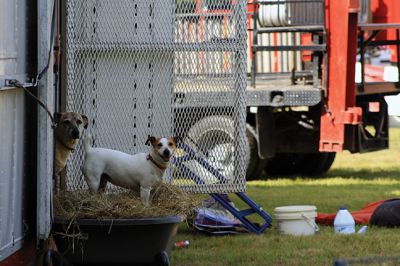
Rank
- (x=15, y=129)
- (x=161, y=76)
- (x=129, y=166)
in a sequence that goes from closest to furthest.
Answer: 1. (x=15, y=129)
2. (x=129, y=166)
3. (x=161, y=76)

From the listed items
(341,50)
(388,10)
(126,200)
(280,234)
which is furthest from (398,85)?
(126,200)

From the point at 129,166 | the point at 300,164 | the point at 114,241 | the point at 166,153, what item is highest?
the point at 166,153

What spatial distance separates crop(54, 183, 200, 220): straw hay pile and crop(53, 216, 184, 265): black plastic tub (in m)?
0.10

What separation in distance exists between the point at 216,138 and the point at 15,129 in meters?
2.42

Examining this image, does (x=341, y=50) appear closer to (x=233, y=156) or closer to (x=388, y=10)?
(x=388, y=10)

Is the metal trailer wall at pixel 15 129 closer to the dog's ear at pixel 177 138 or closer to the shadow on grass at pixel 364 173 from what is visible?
the dog's ear at pixel 177 138

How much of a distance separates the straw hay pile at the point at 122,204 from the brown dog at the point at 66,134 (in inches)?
9.7

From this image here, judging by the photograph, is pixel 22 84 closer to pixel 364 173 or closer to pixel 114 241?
pixel 114 241

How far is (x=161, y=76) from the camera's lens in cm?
820

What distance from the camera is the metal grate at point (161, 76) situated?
318 inches

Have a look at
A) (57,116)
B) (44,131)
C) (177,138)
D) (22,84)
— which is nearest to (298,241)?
(177,138)

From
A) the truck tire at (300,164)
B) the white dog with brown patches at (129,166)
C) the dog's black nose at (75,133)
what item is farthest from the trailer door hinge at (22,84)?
the truck tire at (300,164)

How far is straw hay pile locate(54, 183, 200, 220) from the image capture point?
23.1 feet

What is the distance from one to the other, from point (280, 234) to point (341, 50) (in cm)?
430
